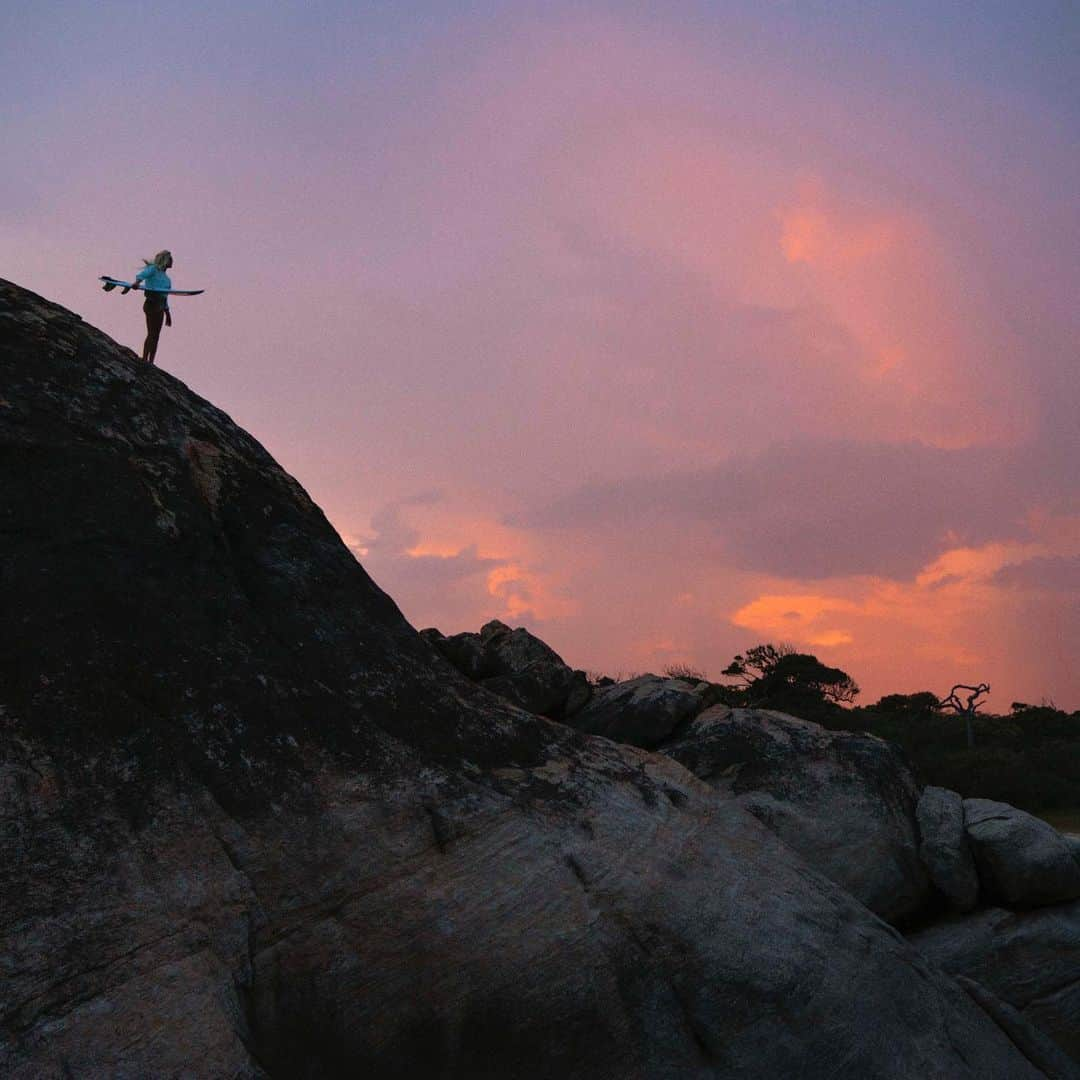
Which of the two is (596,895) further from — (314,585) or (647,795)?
(314,585)

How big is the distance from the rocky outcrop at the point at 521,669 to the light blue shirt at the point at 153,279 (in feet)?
28.0

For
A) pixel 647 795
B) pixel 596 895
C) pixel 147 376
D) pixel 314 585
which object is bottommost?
pixel 596 895

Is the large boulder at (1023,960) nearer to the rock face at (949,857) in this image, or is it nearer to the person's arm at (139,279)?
the rock face at (949,857)

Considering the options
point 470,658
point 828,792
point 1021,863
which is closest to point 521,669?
point 470,658

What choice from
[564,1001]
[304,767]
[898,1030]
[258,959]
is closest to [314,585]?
[304,767]

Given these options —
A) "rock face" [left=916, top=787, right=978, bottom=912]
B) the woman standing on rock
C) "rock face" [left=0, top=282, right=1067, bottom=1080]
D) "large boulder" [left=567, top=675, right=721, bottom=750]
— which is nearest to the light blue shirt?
the woman standing on rock

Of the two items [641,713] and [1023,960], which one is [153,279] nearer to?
[641,713]

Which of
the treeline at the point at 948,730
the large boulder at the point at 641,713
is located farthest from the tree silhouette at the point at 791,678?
the large boulder at the point at 641,713

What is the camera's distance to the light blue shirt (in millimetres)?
19688

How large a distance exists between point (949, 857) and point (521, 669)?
24.1ft

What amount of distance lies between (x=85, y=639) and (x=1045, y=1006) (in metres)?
14.4

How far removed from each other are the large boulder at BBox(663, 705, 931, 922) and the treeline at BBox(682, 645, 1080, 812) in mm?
16537

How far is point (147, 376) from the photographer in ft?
40.2

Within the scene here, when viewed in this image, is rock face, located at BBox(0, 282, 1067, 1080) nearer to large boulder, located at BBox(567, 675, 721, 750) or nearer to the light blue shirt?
large boulder, located at BBox(567, 675, 721, 750)
